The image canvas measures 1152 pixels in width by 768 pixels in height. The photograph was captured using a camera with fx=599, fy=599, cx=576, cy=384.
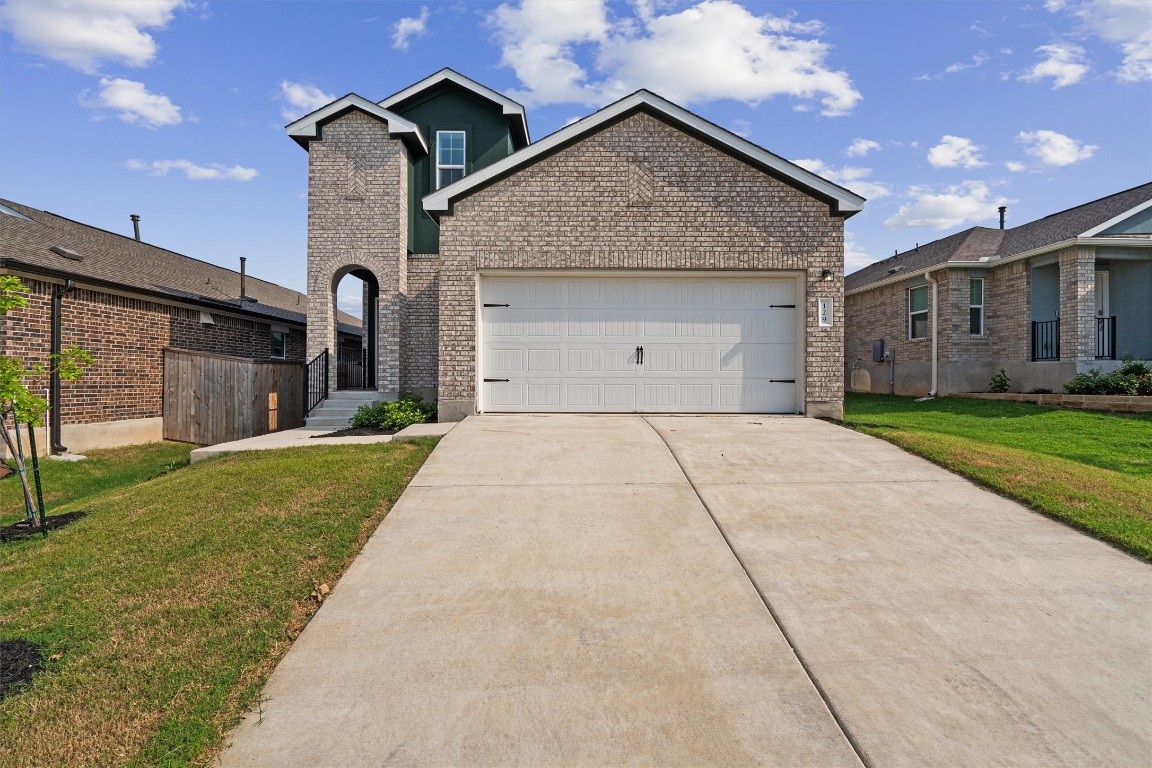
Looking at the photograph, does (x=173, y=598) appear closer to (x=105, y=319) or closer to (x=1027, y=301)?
(x=105, y=319)

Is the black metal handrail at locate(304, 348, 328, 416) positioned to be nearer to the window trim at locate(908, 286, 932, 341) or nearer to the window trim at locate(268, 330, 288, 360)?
the window trim at locate(268, 330, 288, 360)

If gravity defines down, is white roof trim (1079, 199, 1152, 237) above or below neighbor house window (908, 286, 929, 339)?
above

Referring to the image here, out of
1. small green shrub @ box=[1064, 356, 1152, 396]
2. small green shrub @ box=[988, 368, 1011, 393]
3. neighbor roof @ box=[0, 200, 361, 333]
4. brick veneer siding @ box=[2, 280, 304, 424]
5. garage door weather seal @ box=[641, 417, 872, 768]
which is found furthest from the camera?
small green shrub @ box=[988, 368, 1011, 393]

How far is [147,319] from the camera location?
13.1 m

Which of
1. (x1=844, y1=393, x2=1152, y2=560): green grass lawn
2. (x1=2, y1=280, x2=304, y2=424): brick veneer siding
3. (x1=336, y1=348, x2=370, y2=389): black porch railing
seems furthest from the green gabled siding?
(x1=844, y1=393, x2=1152, y2=560): green grass lawn

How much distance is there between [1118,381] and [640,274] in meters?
11.1

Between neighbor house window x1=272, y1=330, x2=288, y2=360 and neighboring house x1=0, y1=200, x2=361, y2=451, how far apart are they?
1.23 metres

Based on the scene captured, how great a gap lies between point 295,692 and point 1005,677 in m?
3.70

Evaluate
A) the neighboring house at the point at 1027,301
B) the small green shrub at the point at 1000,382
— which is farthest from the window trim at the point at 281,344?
the small green shrub at the point at 1000,382

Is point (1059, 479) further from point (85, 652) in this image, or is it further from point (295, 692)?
point (85, 652)

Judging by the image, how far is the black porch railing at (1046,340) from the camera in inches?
599

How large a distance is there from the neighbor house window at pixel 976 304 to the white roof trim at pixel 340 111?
1577 cm

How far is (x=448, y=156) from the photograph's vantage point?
14.6 metres

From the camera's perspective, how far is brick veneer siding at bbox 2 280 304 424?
10.7 meters
